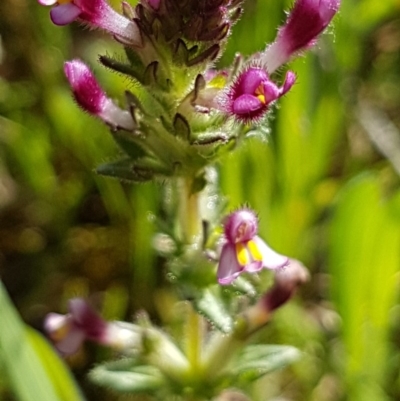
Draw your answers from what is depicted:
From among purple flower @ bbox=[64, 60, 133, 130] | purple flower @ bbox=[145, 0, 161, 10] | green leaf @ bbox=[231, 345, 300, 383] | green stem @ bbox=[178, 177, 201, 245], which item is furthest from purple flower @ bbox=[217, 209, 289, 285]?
purple flower @ bbox=[145, 0, 161, 10]

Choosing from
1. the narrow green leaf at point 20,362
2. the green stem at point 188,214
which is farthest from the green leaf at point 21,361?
the green stem at point 188,214

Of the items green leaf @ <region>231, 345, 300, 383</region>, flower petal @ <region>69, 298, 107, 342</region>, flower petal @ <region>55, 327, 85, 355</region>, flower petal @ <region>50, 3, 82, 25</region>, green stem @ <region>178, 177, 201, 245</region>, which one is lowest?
green leaf @ <region>231, 345, 300, 383</region>

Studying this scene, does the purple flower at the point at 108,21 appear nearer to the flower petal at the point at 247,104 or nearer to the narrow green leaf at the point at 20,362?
the flower petal at the point at 247,104

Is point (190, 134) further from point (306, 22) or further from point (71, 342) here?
point (71, 342)

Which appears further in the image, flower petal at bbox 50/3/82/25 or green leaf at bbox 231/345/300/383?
green leaf at bbox 231/345/300/383

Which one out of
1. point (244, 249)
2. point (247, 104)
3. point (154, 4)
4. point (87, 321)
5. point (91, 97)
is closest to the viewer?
point (247, 104)

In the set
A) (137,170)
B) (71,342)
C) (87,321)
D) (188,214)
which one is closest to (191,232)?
(188,214)

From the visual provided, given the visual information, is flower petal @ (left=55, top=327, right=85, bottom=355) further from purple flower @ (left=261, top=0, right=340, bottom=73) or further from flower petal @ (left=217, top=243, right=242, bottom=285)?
purple flower @ (left=261, top=0, right=340, bottom=73)
